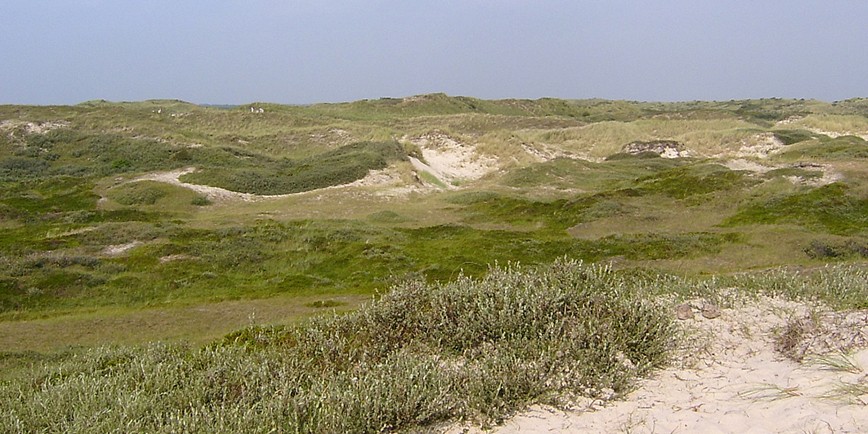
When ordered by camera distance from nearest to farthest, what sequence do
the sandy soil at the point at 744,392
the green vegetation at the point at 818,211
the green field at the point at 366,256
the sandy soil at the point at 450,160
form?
the sandy soil at the point at 744,392 → the green field at the point at 366,256 → the green vegetation at the point at 818,211 → the sandy soil at the point at 450,160

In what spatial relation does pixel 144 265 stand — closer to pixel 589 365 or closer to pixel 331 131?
pixel 589 365

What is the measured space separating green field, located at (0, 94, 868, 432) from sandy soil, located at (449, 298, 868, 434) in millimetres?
310

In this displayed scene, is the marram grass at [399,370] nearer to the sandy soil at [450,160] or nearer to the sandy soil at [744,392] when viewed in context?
the sandy soil at [744,392]

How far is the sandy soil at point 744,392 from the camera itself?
5.28m

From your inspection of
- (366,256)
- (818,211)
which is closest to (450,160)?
(366,256)

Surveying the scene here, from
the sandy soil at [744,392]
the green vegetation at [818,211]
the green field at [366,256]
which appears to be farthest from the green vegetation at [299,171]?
the sandy soil at [744,392]

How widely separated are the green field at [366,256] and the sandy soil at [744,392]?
310 millimetres

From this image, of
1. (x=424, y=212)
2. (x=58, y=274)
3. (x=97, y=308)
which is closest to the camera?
(x=97, y=308)

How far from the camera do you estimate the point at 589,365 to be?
Answer: 6.32 meters

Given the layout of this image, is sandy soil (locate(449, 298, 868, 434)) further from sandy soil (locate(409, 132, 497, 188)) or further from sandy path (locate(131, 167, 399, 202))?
sandy soil (locate(409, 132, 497, 188))

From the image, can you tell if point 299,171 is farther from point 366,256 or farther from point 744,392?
point 744,392

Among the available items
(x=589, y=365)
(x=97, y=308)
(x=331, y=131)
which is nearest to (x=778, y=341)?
(x=589, y=365)

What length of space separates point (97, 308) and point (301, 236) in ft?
33.7

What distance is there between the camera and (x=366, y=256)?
25.8 meters
